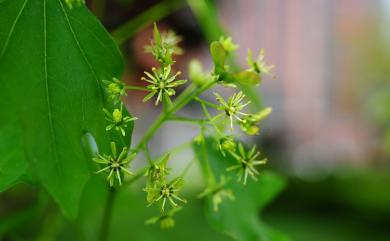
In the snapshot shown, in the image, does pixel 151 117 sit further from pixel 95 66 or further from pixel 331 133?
pixel 95 66

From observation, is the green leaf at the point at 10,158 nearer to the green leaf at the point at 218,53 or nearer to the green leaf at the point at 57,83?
the green leaf at the point at 57,83

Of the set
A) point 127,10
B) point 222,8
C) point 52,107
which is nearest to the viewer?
point 52,107

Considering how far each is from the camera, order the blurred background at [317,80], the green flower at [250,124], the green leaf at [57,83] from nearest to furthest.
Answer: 1. the green leaf at [57,83]
2. the green flower at [250,124]
3. the blurred background at [317,80]

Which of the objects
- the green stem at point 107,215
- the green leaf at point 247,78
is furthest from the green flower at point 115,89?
the green stem at point 107,215

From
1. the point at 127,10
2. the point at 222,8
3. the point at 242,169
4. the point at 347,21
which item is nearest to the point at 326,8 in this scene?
the point at 347,21

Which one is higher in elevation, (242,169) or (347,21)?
(347,21)

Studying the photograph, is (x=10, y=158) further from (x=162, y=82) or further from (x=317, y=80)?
(x=317, y=80)

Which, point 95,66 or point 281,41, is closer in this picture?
point 95,66

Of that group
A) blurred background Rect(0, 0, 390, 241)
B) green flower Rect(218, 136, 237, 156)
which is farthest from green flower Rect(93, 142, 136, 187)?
blurred background Rect(0, 0, 390, 241)
